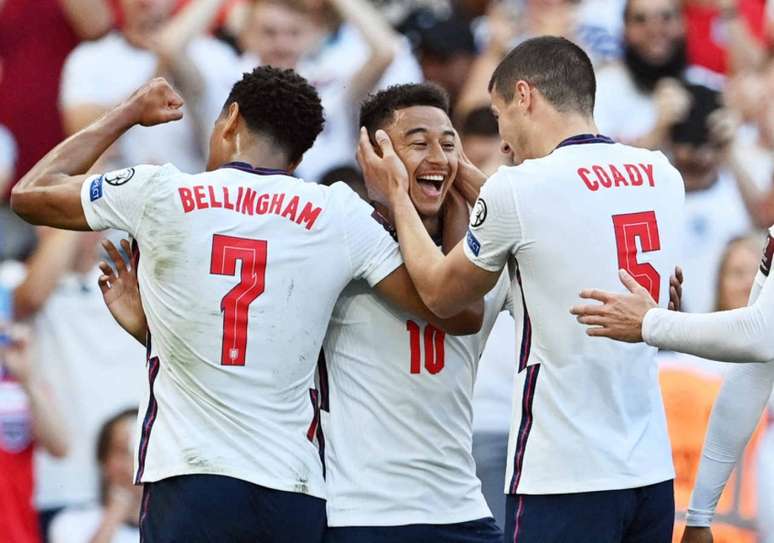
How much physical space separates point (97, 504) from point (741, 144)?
4966 mm

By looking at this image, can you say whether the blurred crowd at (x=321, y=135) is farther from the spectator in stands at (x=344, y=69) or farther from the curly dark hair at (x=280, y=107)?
the curly dark hair at (x=280, y=107)

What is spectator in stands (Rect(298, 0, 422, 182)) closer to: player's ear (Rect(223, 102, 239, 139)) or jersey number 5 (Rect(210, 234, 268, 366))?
player's ear (Rect(223, 102, 239, 139))

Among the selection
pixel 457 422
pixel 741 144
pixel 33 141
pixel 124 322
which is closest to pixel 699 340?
pixel 457 422

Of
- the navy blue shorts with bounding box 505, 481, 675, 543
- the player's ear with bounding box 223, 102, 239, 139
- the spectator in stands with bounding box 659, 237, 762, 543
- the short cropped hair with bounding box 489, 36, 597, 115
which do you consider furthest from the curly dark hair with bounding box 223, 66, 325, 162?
the spectator in stands with bounding box 659, 237, 762, 543

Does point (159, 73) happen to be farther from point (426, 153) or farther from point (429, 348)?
point (429, 348)

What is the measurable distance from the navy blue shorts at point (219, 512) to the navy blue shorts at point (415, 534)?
179 mm

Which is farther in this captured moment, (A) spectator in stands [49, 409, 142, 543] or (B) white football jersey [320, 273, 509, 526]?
(A) spectator in stands [49, 409, 142, 543]

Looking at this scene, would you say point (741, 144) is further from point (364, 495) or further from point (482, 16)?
point (364, 495)

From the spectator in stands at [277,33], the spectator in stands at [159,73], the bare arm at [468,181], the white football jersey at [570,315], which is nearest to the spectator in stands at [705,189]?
the spectator in stands at [277,33]

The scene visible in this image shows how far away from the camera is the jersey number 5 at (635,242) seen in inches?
173

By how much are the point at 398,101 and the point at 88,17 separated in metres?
4.37

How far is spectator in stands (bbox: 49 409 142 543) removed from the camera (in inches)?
324

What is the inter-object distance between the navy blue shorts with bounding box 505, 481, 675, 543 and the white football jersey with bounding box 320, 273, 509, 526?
401 millimetres

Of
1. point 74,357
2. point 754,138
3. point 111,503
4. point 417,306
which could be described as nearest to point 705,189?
point 754,138
